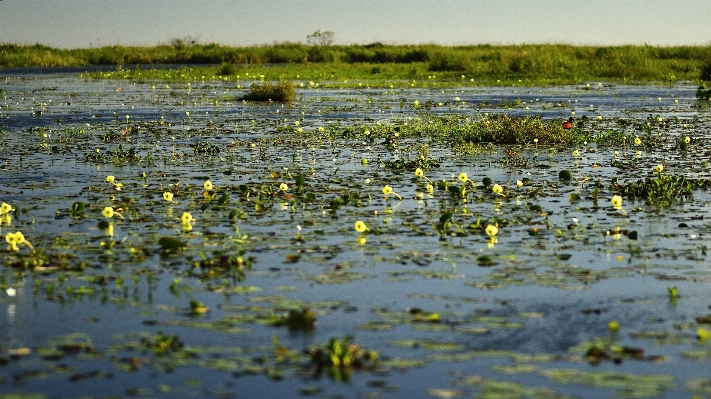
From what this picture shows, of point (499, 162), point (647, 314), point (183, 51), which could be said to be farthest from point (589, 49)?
point (647, 314)

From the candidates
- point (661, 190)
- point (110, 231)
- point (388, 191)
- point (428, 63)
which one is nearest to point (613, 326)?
point (388, 191)

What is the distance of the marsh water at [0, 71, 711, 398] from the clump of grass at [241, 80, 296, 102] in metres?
15.3

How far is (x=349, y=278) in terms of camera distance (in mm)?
7285

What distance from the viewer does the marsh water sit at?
5.15 meters

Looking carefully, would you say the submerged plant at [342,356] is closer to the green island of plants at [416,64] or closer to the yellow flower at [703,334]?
the yellow flower at [703,334]

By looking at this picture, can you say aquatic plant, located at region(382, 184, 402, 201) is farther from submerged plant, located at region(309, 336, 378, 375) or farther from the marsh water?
submerged plant, located at region(309, 336, 378, 375)

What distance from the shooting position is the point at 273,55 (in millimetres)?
68625

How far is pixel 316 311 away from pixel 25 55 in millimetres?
65240

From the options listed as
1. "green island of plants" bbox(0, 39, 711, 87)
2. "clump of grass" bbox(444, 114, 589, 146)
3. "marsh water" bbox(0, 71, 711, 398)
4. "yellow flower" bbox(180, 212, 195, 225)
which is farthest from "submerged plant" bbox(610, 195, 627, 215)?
"green island of plants" bbox(0, 39, 711, 87)

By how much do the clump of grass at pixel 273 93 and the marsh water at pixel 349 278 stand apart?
50.3 ft

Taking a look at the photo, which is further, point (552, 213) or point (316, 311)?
point (552, 213)

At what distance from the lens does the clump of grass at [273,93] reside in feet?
103

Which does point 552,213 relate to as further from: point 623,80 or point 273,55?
point 273,55

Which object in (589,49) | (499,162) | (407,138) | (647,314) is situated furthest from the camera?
(589,49)
